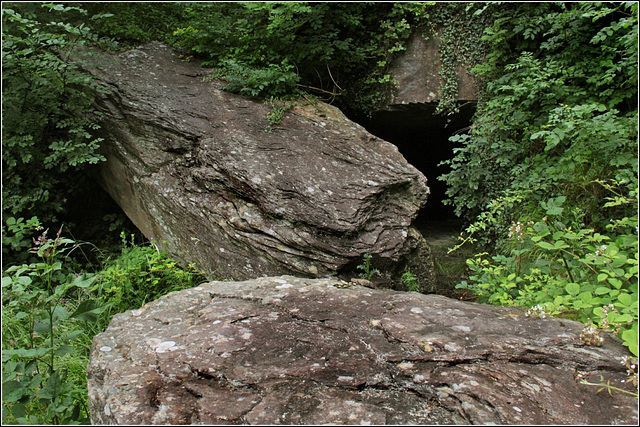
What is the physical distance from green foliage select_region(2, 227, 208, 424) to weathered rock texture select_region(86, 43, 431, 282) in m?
0.48

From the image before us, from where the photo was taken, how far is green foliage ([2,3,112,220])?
436cm

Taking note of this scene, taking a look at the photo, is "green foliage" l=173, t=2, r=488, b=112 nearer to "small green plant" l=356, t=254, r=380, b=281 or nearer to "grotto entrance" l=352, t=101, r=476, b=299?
"grotto entrance" l=352, t=101, r=476, b=299

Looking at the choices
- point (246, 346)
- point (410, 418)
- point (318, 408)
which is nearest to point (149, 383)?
point (246, 346)

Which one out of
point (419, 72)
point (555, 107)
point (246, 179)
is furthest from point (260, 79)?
point (555, 107)

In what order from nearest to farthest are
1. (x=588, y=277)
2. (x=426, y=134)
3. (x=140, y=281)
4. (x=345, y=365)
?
(x=345, y=365)
(x=588, y=277)
(x=140, y=281)
(x=426, y=134)

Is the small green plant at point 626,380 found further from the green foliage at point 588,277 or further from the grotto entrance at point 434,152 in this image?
the grotto entrance at point 434,152

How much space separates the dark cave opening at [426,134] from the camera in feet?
18.1

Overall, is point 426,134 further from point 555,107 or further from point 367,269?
point 367,269

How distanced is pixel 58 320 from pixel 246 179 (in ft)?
6.16

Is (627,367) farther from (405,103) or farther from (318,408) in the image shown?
(405,103)

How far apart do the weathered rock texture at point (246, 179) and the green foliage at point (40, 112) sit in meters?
0.33

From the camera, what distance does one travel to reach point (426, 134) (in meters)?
6.98

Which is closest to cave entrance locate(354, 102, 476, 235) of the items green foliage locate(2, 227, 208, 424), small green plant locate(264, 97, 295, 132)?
small green plant locate(264, 97, 295, 132)

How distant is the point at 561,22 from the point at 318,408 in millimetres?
4058
